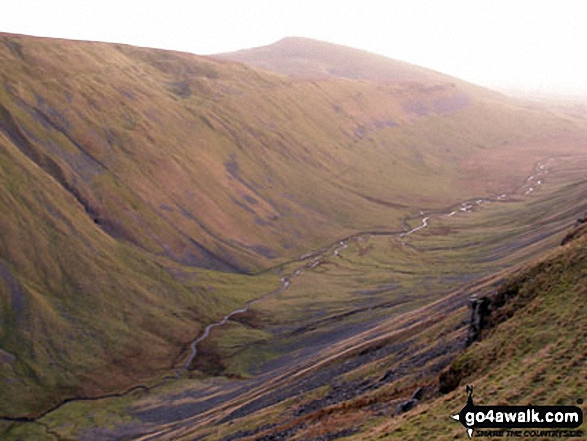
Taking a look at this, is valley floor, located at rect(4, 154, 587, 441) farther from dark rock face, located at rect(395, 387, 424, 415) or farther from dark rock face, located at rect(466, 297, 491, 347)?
dark rock face, located at rect(466, 297, 491, 347)

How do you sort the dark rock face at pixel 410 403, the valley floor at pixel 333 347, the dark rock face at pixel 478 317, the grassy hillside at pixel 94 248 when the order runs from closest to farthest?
the dark rock face at pixel 410 403, the dark rock face at pixel 478 317, the valley floor at pixel 333 347, the grassy hillside at pixel 94 248

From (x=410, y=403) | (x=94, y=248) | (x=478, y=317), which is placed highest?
(x=478, y=317)

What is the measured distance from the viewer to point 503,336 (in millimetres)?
39219

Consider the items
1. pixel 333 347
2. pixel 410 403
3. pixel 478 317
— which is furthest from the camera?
pixel 333 347

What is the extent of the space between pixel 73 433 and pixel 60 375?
22179mm

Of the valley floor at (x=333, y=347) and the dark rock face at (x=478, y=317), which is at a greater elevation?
the dark rock face at (x=478, y=317)

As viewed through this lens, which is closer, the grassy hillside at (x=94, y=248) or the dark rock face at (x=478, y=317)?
the dark rock face at (x=478, y=317)

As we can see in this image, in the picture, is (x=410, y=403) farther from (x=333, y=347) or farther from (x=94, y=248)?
(x=94, y=248)

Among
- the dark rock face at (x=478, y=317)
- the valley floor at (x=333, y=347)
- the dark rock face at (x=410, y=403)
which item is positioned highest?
the dark rock face at (x=478, y=317)

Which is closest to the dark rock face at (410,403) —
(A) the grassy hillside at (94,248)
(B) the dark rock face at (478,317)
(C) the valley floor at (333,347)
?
(C) the valley floor at (333,347)

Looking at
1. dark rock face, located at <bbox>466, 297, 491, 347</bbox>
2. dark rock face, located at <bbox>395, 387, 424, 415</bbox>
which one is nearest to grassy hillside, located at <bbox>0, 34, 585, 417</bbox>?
dark rock face, located at <bbox>395, 387, 424, 415</bbox>

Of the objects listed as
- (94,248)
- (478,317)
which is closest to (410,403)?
(478,317)

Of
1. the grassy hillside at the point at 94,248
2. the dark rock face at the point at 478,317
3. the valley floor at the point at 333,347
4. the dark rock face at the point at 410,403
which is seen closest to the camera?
the dark rock face at the point at 410,403

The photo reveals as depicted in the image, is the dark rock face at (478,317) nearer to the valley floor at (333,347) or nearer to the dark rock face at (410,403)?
the valley floor at (333,347)
